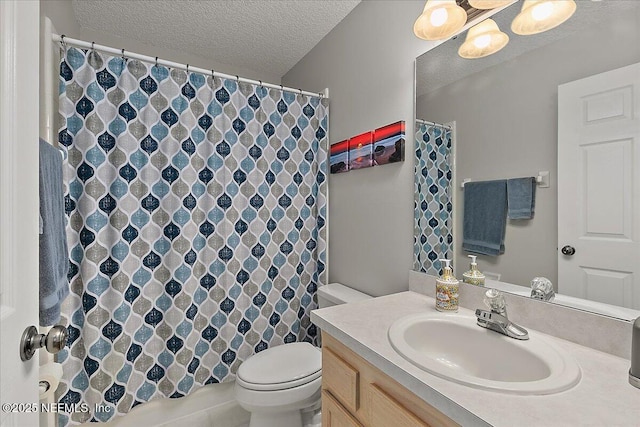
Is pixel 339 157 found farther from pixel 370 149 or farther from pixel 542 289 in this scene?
pixel 542 289

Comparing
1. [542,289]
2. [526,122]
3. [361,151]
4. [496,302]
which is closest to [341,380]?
[496,302]

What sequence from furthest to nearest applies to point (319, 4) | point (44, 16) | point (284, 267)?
point (284, 267)
point (319, 4)
point (44, 16)

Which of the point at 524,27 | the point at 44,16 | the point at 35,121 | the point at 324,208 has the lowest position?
the point at 324,208

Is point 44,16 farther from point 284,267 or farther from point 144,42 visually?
point 284,267

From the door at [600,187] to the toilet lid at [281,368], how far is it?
1.11 metres

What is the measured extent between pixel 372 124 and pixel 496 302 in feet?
3.57

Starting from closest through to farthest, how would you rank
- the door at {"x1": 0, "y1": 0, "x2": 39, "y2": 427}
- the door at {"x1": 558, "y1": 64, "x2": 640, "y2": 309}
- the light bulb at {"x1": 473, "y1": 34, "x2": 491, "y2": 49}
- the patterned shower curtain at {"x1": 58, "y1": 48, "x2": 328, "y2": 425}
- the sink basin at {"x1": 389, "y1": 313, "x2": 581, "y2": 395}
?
the door at {"x1": 0, "y1": 0, "x2": 39, "y2": 427} → the sink basin at {"x1": 389, "y1": 313, "x2": 581, "y2": 395} → the door at {"x1": 558, "y1": 64, "x2": 640, "y2": 309} → the light bulb at {"x1": 473, "y1": 34, "x2": 491, "y2": 49} → the patterned shower curtain at {"x1": 58, "y1": 48, "x2": 328, "y2": 425}

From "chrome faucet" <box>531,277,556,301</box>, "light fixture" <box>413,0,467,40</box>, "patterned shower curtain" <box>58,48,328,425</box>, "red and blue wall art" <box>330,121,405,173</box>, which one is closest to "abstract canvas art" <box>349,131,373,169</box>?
"red and blue wall art" <box>330,121,405,173</box>

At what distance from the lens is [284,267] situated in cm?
193

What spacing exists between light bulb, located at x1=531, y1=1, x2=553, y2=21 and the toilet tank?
138 cm

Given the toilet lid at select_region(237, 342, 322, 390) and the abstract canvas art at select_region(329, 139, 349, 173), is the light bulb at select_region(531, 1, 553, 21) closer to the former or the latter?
the abstract canvas art at select_region(329, 139, 349, 173)

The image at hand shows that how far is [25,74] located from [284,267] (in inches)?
59.4

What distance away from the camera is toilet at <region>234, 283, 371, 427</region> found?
1362 mm

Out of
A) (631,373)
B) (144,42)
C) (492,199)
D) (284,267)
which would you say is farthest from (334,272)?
(144,42)
